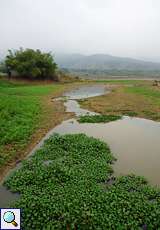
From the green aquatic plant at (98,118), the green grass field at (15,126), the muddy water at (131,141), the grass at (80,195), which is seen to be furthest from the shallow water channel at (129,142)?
the green grass field at (15,126)

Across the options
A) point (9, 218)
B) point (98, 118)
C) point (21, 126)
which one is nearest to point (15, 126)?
point (21, 126)

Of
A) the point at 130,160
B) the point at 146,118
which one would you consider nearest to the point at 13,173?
the point at 130,160

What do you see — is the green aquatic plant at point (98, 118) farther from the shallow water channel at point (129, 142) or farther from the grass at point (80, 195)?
the grass at point (80, 195)

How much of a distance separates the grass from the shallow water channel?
26.2 inches

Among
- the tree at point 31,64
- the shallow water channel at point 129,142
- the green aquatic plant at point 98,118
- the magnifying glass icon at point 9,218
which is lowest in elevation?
the magnifying glass icon at point 9,218

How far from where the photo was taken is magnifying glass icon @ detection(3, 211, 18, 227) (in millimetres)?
7610

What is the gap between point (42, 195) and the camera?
364 inches

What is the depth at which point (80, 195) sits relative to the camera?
911cm

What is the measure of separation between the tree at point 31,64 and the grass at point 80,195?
133 feet

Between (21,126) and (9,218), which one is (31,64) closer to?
(21,126)

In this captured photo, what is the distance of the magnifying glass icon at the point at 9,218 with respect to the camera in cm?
761

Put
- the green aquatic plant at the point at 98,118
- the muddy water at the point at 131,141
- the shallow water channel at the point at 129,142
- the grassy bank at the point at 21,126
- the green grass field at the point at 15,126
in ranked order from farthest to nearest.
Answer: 1. the green aquatic plant at the point at 98,118
2. the green grass field at the point at 15,126
3. the grassy bank at the point at 21,126
4. the muddy water at the point at 131,141
5. the shallow water channel at the point at 129,142

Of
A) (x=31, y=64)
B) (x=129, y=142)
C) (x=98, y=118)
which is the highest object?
(x=31, y=64)

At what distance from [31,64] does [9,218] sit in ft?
152
